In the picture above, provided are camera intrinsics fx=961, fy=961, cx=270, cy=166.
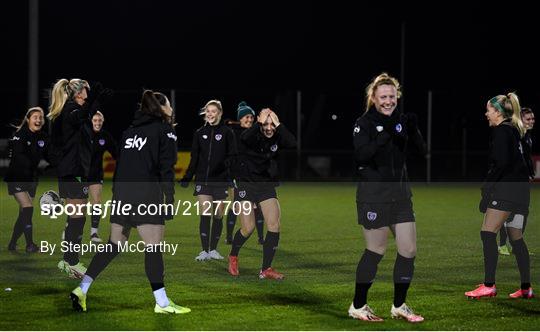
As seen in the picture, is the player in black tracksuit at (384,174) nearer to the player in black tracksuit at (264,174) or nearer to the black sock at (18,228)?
the player in black tracksuit at (264,174)

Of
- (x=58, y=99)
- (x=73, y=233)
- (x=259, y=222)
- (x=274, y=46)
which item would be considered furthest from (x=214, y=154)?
(x=274, y=46)

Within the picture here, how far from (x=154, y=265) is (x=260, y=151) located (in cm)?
274

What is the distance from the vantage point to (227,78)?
5319cm

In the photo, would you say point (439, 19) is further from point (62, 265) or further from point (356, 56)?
point (62, 265)

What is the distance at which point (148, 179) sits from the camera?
773cm

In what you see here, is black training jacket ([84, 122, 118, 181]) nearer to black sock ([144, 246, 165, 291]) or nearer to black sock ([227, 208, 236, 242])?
black sock ([227, 208, 236, 242])

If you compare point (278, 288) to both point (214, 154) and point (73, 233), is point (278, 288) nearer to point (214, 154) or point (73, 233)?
point (73, 233)

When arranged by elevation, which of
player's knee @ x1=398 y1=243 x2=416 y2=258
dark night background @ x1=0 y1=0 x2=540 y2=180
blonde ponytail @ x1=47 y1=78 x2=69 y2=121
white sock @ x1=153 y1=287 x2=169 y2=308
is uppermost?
dark night background @ x1=0 y1=0 x2=540 y2=180

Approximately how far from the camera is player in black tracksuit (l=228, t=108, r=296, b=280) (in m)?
9.96

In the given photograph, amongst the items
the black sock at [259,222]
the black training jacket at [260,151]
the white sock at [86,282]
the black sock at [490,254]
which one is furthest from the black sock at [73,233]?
the black sock at [490,254]

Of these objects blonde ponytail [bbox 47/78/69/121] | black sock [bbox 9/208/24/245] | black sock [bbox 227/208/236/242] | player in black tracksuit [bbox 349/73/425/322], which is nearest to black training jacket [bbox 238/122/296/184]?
blonde ponytail [bbox 47/78/69/121]

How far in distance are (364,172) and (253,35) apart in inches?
1884

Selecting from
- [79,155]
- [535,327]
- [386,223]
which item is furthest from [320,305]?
[79,155]

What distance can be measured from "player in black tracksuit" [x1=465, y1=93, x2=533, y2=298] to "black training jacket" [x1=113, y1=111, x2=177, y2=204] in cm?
294
